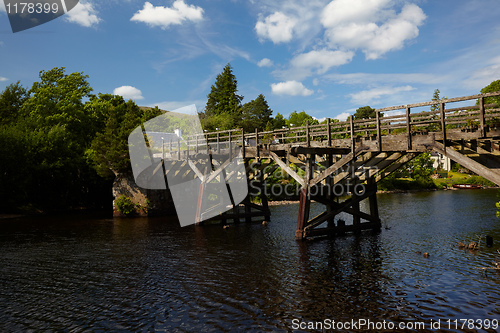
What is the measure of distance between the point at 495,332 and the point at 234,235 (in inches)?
576

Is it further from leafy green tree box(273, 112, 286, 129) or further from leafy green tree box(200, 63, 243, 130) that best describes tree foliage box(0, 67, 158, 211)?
leafy green tree box(273, 112, 286, 129)

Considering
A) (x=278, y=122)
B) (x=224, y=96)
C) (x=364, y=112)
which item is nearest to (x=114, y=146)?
(x=224, y=96)

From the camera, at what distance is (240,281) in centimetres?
1216

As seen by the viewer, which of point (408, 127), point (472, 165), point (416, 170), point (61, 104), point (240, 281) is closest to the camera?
point (240, 281)

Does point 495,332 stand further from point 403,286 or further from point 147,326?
point 147,326

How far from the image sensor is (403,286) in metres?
11.0

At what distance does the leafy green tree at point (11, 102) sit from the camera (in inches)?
1890

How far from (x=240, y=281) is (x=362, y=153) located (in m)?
8.56

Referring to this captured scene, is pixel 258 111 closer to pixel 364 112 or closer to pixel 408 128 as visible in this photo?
pixel 364 112

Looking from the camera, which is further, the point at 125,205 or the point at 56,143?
the point at 56,143

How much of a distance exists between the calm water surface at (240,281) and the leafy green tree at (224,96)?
60206 mm

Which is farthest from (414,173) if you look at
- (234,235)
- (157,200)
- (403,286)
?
(403,286)

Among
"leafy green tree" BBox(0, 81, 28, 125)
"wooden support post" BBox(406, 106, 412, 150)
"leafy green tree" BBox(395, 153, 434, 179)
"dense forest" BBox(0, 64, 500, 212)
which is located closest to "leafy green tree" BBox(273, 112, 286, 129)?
"leafy green tree" BBox(395, 153, 434, 179)

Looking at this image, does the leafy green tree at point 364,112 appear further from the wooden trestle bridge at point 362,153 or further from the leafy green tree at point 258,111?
the wooden trestle bridge at point 362,153
